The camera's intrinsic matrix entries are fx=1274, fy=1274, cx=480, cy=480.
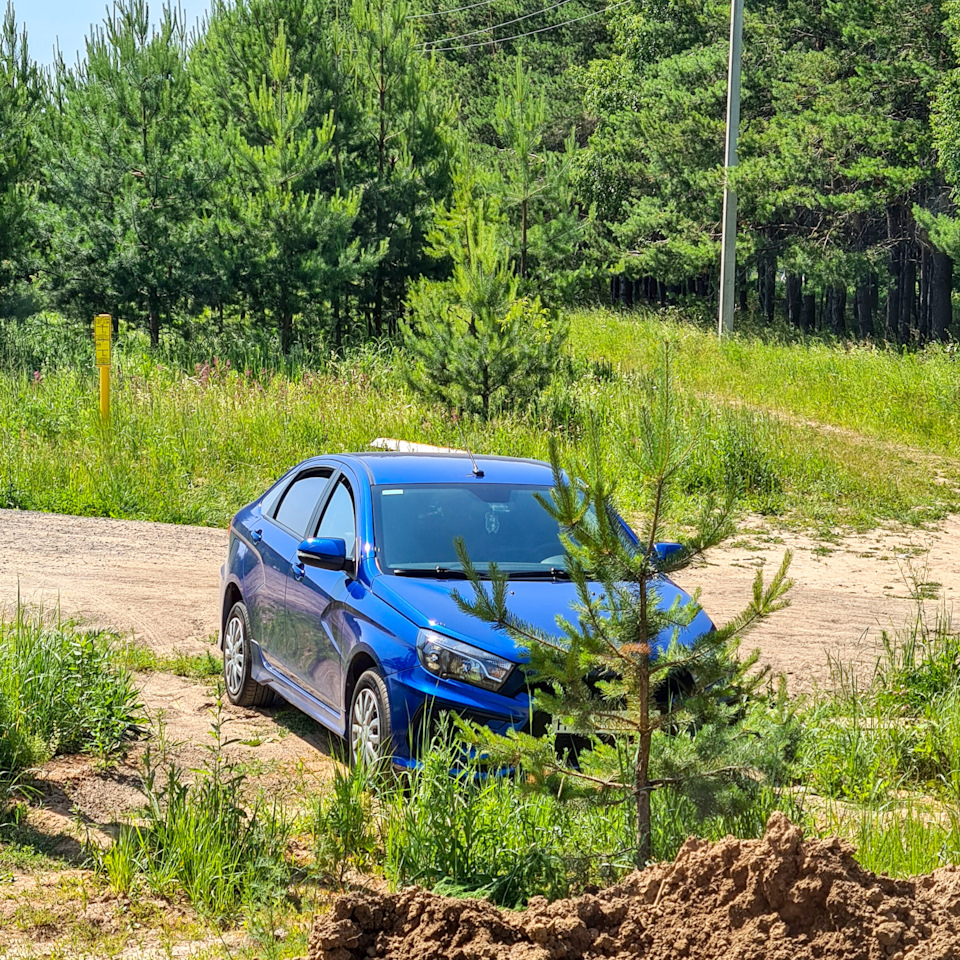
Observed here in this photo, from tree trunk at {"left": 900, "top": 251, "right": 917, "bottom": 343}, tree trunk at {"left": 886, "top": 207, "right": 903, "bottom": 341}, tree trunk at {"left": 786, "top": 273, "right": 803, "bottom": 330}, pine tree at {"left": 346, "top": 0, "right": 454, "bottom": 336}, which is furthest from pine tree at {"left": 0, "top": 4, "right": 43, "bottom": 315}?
tree trunk at {"left": 786, "top": 273, "right": 803, "bottom": 330}

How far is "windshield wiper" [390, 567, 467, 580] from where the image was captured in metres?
6.30

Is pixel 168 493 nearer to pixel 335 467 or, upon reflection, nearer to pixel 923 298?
pixel 335 467

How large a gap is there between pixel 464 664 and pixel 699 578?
20.9 feet

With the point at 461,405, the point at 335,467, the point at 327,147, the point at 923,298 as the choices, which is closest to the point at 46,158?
the point at 327,147

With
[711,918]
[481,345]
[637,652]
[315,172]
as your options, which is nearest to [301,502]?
[637,652]

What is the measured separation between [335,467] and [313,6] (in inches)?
855

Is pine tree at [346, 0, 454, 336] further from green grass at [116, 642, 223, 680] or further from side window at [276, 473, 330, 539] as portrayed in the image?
side window at [276, 473, 330, 539]

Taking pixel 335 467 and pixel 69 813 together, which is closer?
pixel 69 813

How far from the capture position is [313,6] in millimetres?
26547

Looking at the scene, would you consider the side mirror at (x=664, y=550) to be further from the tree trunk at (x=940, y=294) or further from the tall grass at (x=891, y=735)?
the tree trunk at (x=940, y=294)

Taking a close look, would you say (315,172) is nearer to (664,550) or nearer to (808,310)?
(664,550)

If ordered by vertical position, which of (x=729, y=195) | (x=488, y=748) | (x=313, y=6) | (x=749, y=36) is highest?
(x=749, y=36)

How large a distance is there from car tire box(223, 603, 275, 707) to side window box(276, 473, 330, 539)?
24.2 inches

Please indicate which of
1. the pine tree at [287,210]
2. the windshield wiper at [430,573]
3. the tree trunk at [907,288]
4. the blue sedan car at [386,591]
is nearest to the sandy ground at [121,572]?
the blue sedan car at [386,591]
